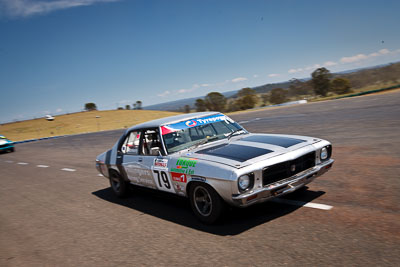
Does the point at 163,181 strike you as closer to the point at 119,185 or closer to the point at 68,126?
the point at 119,185

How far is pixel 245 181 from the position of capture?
4.07m

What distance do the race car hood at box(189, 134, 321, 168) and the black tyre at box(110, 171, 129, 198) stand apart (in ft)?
7.44

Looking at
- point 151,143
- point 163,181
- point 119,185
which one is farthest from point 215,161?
point 119,185

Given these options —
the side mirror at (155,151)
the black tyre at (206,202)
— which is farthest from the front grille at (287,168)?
the side mirror at (155,151)

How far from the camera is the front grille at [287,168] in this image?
167 inches

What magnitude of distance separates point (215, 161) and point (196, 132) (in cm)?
133

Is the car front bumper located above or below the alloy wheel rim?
above

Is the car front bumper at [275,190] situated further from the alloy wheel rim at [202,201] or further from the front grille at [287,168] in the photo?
the alloy wheel rim at [202,201]

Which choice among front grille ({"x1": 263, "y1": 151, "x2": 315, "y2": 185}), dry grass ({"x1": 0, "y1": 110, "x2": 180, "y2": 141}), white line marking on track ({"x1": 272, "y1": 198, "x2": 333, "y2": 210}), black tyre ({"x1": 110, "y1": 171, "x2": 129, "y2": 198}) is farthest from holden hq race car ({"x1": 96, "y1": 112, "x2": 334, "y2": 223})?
dry grass ({"x1": 0, "y1": 110, "x2": 180, "y2": 141})

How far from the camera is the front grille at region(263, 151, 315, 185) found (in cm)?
423

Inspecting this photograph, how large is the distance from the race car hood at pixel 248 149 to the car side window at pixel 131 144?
1516 mm

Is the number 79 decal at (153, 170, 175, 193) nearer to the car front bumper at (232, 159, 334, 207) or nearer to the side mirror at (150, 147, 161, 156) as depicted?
the side mirror at (150, 147, 161, 156)

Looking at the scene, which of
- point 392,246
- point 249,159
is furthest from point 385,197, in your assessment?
point 249,159

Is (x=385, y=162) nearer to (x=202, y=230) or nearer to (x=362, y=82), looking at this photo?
(x=202, y=230)
